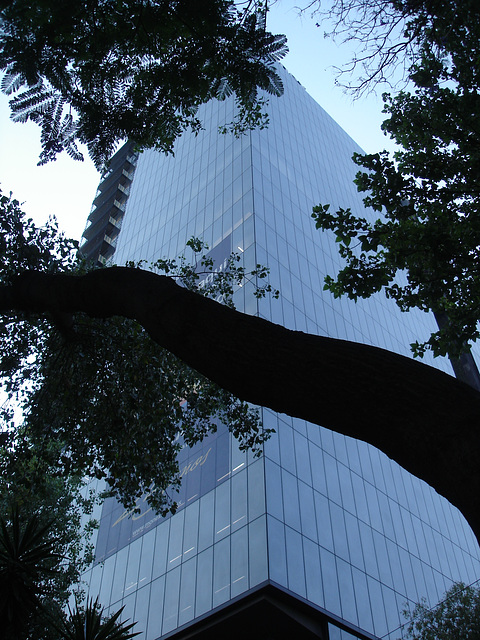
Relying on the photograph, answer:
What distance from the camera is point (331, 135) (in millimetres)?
54438

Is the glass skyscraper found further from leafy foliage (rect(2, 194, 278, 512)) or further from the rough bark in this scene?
the rough bark

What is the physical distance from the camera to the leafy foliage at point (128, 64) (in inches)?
209

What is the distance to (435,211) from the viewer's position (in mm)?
9148

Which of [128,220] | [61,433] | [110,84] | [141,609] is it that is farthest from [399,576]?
[128,220]

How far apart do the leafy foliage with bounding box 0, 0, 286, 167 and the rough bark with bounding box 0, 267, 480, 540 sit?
3.21 m

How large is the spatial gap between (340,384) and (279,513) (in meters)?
18.0

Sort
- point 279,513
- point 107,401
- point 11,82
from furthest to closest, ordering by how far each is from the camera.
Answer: point 279,513 → point 107,401 → point 11,82

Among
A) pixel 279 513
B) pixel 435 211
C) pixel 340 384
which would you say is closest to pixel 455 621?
pixel 279 513

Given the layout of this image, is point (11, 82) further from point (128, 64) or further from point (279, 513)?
point (279, 513)

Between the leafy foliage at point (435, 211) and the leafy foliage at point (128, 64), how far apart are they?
3410 millimetres

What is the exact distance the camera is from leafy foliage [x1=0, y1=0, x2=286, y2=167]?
5305mm

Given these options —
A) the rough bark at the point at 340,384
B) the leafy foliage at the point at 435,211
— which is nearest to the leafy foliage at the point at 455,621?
the leafy foliage at the point at 435,211

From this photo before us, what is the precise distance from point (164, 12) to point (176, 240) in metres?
33.3

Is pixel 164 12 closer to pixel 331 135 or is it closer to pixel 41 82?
pixel 41 82
